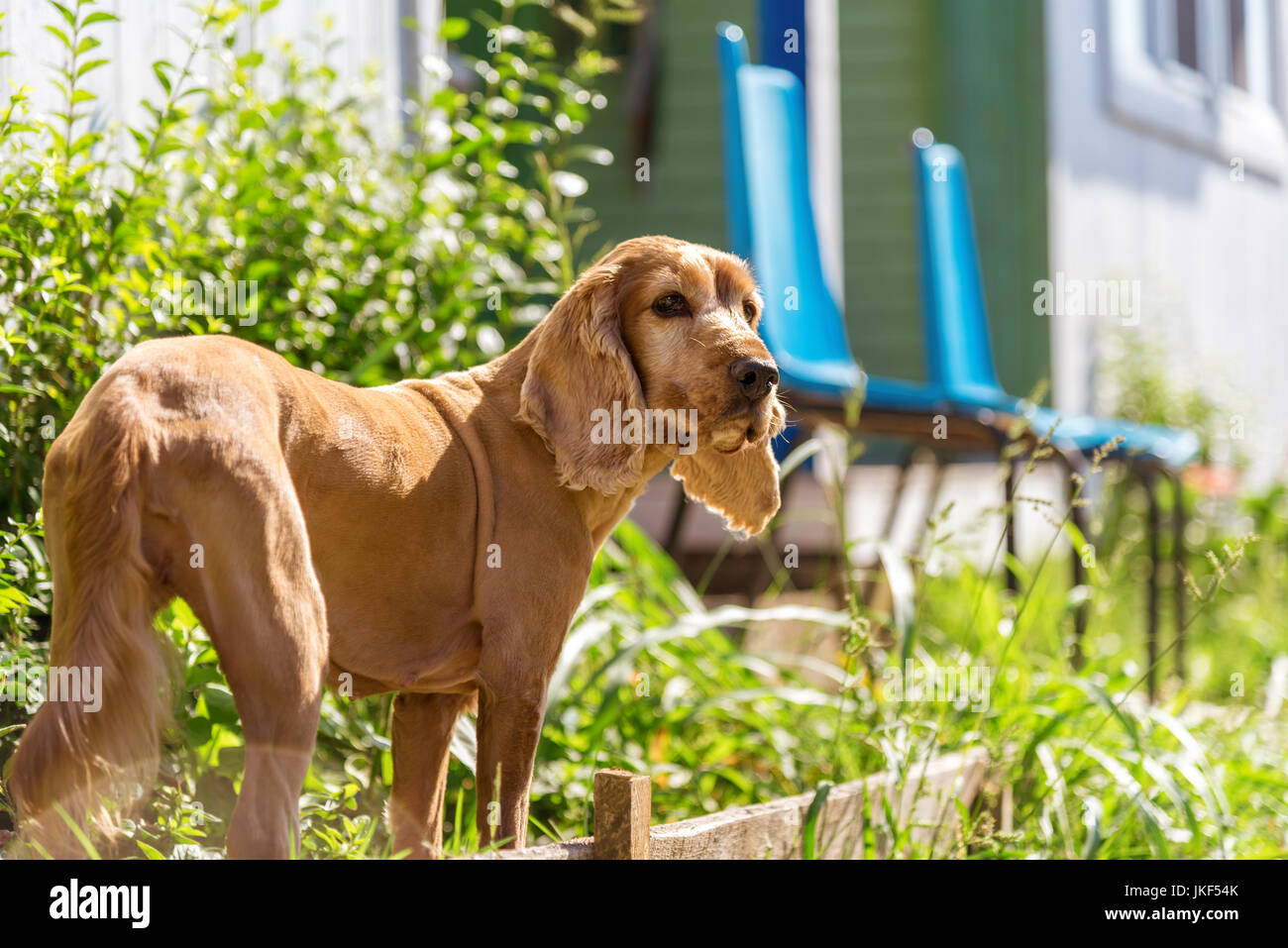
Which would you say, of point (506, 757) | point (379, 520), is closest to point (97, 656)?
point (379, 520)

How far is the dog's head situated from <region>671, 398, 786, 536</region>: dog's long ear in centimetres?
11

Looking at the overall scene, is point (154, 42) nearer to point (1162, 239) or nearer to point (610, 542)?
point (610, 542)

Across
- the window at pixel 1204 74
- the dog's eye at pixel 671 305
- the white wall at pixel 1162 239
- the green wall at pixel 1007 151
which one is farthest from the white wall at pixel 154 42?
the window at pixel 1204 74

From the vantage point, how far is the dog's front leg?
1.48 m

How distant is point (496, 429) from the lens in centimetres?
157

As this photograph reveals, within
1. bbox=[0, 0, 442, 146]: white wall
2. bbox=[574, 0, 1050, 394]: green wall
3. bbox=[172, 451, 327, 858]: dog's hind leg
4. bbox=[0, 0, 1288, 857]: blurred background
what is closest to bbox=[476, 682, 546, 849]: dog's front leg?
bbox=[0, 0, 1288, 857]: blurred background

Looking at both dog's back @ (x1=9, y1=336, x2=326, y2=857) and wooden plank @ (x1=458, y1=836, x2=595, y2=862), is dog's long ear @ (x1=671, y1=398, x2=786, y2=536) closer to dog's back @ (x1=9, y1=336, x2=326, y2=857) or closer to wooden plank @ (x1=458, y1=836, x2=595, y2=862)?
wooden plank @ (x1=458, y1=836, x2=595, y2=862)

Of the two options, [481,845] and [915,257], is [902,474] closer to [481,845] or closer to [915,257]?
[481,845]

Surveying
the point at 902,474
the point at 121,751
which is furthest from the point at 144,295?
the point at 902,474

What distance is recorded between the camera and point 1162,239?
761cm

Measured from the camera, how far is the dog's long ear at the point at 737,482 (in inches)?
67.9

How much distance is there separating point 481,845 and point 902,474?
2.87 meters

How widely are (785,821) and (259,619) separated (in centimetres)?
→ 110

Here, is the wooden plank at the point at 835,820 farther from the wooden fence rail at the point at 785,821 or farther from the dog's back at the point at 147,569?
the dog's back at the point at 147,569
